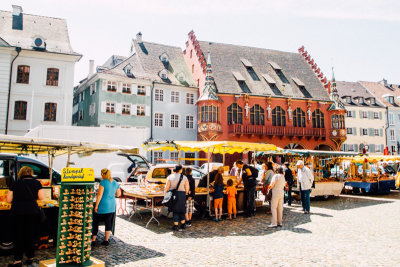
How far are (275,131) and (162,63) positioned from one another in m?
15.1

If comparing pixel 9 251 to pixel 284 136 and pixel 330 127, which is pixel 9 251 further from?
pixel 330 127

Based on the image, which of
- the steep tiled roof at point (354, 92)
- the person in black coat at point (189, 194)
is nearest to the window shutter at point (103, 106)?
the person in black coat at point (189, 194)

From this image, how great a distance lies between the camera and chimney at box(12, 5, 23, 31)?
28.4 m

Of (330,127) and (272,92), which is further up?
(272,92)

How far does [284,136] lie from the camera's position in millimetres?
35188

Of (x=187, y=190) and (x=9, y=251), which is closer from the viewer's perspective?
(x=9, y=251)

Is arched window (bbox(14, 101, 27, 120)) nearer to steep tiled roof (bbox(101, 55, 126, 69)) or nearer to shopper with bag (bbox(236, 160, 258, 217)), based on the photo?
steep tiled roof (bbox(101, 55, 126, 69))

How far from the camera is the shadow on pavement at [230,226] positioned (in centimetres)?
895

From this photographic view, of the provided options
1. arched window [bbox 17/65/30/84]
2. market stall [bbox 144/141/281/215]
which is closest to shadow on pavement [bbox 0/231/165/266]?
market stall [bbox 144/141/281/215]

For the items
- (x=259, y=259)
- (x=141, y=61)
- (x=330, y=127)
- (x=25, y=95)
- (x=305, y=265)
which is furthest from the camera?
(x=330, y=127)

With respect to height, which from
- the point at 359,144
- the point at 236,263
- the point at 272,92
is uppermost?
the point at 272,92

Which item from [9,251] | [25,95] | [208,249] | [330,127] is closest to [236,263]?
[208,249]

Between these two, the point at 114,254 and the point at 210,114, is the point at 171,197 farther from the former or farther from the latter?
the point at 210,114

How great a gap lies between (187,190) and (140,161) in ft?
33.1
